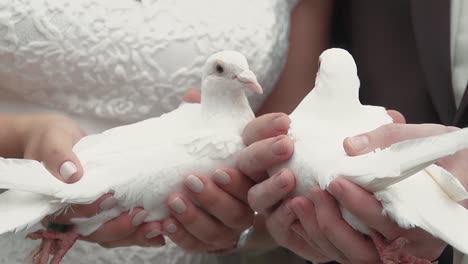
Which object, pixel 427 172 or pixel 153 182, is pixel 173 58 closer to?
pixel 153 182

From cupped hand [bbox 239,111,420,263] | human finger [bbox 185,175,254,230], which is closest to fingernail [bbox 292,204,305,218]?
cupped hand [bbox 239,111,420,263]

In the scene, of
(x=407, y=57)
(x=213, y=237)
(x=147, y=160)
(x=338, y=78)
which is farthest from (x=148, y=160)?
(x=407, y=57)

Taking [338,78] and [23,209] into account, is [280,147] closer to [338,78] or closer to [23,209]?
[338,78]

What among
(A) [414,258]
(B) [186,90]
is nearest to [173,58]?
(B) [186,90]

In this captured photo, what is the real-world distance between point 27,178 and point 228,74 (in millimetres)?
248

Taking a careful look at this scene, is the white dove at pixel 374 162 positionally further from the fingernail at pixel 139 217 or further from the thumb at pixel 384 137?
the fingernail at pixel 139 217

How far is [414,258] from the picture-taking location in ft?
2.28

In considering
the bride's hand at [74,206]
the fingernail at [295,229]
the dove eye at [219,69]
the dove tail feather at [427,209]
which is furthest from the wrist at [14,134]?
the dove tail feather at [427,209]

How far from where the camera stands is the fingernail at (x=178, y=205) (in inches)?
31.6

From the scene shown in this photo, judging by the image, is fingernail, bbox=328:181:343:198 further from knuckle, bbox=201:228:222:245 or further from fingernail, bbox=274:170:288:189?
knuckle, bbox=201:228:222:245

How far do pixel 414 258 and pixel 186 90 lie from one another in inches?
15.8

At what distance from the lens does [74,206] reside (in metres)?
0.79

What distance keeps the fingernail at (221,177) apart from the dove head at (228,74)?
0.32ft

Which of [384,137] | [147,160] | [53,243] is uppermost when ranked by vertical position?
[384,137]
